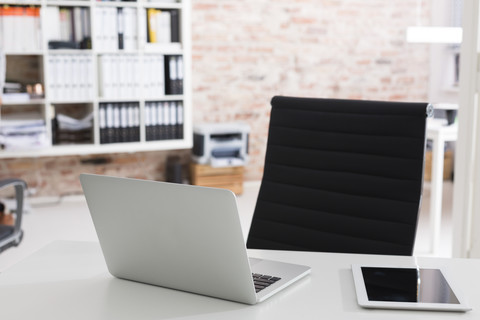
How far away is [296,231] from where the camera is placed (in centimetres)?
193

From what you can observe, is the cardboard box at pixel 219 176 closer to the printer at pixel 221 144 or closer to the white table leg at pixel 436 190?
the printer at pixel 221 144

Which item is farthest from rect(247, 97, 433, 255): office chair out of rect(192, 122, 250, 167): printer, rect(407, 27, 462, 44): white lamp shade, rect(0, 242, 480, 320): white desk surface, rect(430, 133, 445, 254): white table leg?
rect(192, 122, 250, 167): printer

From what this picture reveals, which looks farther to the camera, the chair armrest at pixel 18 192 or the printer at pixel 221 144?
the printer at pixel 221 144

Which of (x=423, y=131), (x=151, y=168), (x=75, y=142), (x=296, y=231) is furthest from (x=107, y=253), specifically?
(x=151, y=168)

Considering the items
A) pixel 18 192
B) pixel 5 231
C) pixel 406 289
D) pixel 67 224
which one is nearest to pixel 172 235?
pixel 406 289

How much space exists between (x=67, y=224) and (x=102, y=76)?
1.09m

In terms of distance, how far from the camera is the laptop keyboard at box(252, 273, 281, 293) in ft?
4.22

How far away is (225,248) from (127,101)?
12.7ft

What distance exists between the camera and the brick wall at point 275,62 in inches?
211

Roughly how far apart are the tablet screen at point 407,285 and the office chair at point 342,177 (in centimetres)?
43

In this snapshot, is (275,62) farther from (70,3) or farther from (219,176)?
(70,3)

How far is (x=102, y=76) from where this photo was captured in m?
4.75

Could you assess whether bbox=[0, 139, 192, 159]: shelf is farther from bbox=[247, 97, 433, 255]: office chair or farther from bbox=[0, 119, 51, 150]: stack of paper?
bbox=[247, 97, 433, 255]: office chair

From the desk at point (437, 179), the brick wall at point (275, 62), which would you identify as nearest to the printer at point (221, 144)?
the brick wall at point (275, 62)
